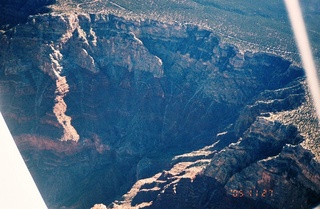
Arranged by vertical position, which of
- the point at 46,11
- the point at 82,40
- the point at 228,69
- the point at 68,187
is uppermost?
the point at 46,11

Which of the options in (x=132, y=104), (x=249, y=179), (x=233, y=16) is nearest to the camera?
(x=249, y=179)

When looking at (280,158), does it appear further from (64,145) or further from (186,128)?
(64,145)

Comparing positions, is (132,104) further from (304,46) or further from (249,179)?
(249,179)

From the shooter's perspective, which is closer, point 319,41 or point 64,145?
point 64,145

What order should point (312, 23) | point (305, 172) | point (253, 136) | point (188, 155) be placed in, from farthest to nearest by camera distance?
point (312, 23) < point (188, 155) < point (253, 136) < point (305, 172)

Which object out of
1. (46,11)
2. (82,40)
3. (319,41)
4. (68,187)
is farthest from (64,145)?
(319,41)

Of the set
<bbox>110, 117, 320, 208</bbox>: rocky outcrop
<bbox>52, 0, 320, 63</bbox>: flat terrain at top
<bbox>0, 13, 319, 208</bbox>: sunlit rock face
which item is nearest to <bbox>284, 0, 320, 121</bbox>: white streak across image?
<bbox>52, 0, 320, 63</bbox>: flat terrain at top
